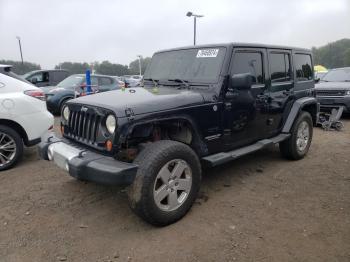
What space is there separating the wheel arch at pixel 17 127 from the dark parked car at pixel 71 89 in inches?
176

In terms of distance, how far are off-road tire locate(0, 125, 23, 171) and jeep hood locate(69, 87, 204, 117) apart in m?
1.89

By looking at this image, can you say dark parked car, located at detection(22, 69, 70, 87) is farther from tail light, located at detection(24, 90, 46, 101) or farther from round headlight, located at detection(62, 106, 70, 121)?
round headlight, located at detection(62, 106, 70, 121)

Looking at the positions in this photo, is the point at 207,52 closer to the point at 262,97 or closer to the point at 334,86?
the point at 262,97

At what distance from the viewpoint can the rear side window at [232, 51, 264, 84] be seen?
4020mm

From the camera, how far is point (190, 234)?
306 cm

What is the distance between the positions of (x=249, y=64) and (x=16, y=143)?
3.75 meters

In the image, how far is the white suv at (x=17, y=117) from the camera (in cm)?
484

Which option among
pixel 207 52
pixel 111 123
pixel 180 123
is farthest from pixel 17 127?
pixel 207 52

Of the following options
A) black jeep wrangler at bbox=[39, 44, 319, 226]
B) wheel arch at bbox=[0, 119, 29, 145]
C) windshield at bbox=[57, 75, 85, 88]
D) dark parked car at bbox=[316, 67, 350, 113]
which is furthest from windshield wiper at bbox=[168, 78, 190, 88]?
windshield at bbox=[57, 75, 85, 88]

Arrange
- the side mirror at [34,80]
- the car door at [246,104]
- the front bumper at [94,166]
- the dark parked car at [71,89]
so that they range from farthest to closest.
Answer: the side mirror at [34,80]
the dark parked car at [71,89]
the car door at [246,104]
the front bumper at [94,166]

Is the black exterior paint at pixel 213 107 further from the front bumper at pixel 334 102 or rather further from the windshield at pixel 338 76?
the windshield at pixel 338 76

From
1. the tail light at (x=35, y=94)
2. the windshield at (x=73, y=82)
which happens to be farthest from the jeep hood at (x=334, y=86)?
the tail light at (x=35, y=94)

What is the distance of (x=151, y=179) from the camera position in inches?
115

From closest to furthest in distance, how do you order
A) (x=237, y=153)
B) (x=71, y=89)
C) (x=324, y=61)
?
(x=237, y=153) → (x=71, y=89) → (x=324, y=61)
